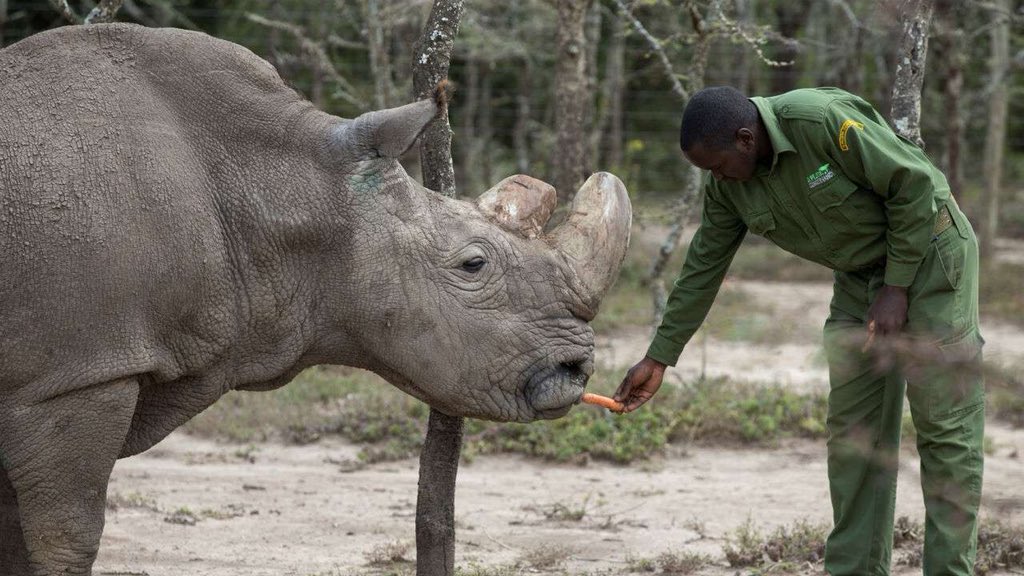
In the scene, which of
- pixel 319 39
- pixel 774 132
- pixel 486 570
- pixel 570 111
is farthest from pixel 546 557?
pixel 319 39

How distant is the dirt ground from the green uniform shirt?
1.21m

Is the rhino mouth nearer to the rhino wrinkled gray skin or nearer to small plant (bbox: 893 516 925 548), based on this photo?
the rhino wrinkled gray skin

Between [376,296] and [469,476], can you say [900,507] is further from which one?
[376,296]

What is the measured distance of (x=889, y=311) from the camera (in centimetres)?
433

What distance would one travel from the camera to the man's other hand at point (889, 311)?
4.32m

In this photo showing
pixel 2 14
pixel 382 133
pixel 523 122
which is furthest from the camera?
pixel 523 122

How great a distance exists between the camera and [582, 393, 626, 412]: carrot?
454cm

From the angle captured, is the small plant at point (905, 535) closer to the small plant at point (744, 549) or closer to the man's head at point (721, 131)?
the small plant at point (744, 549)

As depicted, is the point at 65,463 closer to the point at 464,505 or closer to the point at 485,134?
the point at 464,505

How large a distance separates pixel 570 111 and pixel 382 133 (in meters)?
3.96

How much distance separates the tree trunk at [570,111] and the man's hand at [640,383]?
10.4 ft

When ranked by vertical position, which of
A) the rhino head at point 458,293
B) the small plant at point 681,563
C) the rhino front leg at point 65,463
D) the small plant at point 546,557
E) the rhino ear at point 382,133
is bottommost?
the small plant at point 546,557

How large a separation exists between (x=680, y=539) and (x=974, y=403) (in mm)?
1790

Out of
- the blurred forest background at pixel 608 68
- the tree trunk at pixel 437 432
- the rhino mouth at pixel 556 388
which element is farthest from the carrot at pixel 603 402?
the blurred forest background at pixel 608 68
